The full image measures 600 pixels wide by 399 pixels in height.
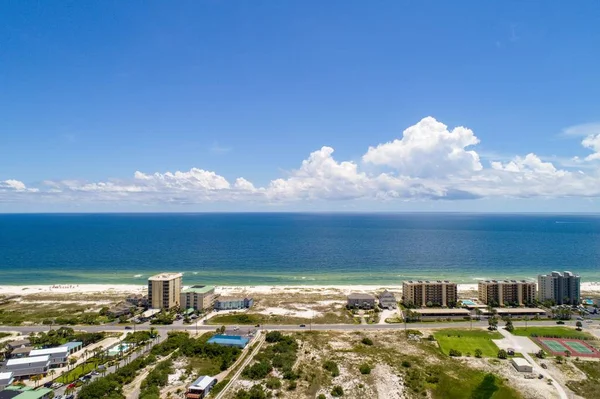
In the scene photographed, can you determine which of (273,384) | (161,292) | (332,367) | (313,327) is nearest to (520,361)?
(332,367)

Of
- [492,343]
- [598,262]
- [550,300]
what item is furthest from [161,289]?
[598,262]

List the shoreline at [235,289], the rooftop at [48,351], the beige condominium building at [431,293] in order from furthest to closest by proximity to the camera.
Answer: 1. the shoreline at [235,289]
2. the beige condominium building at [431,293]
3. the rooftop at [48,351]

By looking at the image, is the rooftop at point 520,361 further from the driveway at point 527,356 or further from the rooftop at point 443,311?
the rooftop at point 443,311

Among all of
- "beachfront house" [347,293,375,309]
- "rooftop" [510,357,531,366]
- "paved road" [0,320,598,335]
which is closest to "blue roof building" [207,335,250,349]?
"paved road" [0,320,598,335]

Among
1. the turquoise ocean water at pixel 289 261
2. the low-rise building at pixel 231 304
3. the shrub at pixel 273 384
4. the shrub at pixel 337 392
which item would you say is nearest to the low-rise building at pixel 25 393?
the shrub at pixel 273 384

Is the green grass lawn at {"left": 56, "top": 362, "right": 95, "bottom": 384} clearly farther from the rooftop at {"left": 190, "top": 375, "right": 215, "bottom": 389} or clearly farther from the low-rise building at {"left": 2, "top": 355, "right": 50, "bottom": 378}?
the rooftop at {"left": 190, "top": 375, "right": 215, "bottom": 389}
